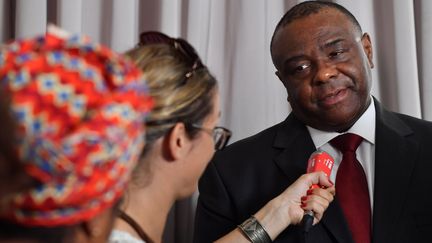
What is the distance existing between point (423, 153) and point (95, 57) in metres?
1.07

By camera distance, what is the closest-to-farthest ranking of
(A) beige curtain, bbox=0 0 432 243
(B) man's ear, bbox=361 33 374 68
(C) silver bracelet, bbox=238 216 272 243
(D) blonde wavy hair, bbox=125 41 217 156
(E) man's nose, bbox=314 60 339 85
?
(D) blonde wavy hair, bbox=125 41 217 156 < (C) silver bracelet, bbox=238 216 272 243 < (E) man's nose, bbox=314 60 339 85 < (B) man's ear, bbox=361 33 374 68 < (A) beige curtain, bbox=0 0 432 243

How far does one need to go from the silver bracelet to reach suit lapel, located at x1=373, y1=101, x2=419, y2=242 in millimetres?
261

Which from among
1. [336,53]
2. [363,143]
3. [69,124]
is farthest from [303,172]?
[69,124]

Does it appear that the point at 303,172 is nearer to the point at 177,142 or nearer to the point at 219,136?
the point at 219,136

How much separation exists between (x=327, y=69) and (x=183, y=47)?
603 millimetres

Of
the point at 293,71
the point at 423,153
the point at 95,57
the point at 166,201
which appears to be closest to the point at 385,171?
the point at 423,153

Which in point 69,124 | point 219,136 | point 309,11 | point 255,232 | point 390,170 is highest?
point 309,11

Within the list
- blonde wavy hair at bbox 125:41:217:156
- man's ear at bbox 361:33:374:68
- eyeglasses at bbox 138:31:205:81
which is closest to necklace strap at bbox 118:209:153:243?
blonde wavy hair at bbox 125:41:217:156

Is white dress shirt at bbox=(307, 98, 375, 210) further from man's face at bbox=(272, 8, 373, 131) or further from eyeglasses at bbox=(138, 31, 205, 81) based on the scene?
eyeglasses at bbox=(138, 31, 205, 81)

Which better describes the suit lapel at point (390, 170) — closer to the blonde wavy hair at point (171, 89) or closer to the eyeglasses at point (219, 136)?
the eyeglasses at point (219, 136)

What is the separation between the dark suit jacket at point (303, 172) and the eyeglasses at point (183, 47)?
62cm

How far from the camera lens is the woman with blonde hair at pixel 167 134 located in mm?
871

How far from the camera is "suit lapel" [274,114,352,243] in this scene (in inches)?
54.6

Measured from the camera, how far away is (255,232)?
1.31 metres
